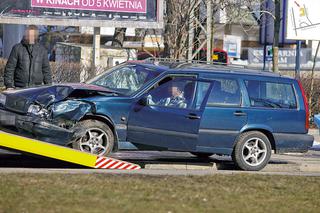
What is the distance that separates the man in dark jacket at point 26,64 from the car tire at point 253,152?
12.1ft

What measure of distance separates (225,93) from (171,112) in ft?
3.08

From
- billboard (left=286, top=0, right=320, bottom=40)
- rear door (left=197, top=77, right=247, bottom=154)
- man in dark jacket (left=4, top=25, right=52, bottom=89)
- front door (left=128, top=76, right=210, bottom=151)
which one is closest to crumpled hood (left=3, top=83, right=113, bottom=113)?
front door (left=128, top=76, right=210, bottom=151)

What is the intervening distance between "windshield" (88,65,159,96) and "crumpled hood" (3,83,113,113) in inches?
14.1

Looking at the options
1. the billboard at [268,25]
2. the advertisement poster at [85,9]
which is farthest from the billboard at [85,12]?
the billboard at [268,25]

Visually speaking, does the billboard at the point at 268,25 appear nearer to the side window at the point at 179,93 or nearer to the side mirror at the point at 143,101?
the side window at the point at 179,93

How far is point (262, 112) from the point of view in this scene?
10.9 m

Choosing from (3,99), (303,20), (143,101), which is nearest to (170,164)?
(143,101)

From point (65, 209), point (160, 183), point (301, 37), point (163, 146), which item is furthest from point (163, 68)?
point (301, 37)

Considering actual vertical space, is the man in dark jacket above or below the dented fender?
above

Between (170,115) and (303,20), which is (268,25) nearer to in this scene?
(303,20)

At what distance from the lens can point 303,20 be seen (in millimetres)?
19484

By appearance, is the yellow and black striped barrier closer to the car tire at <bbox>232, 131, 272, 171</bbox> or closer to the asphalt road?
the asphalt road

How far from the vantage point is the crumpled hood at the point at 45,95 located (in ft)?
33.3

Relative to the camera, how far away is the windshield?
10.7 meters
